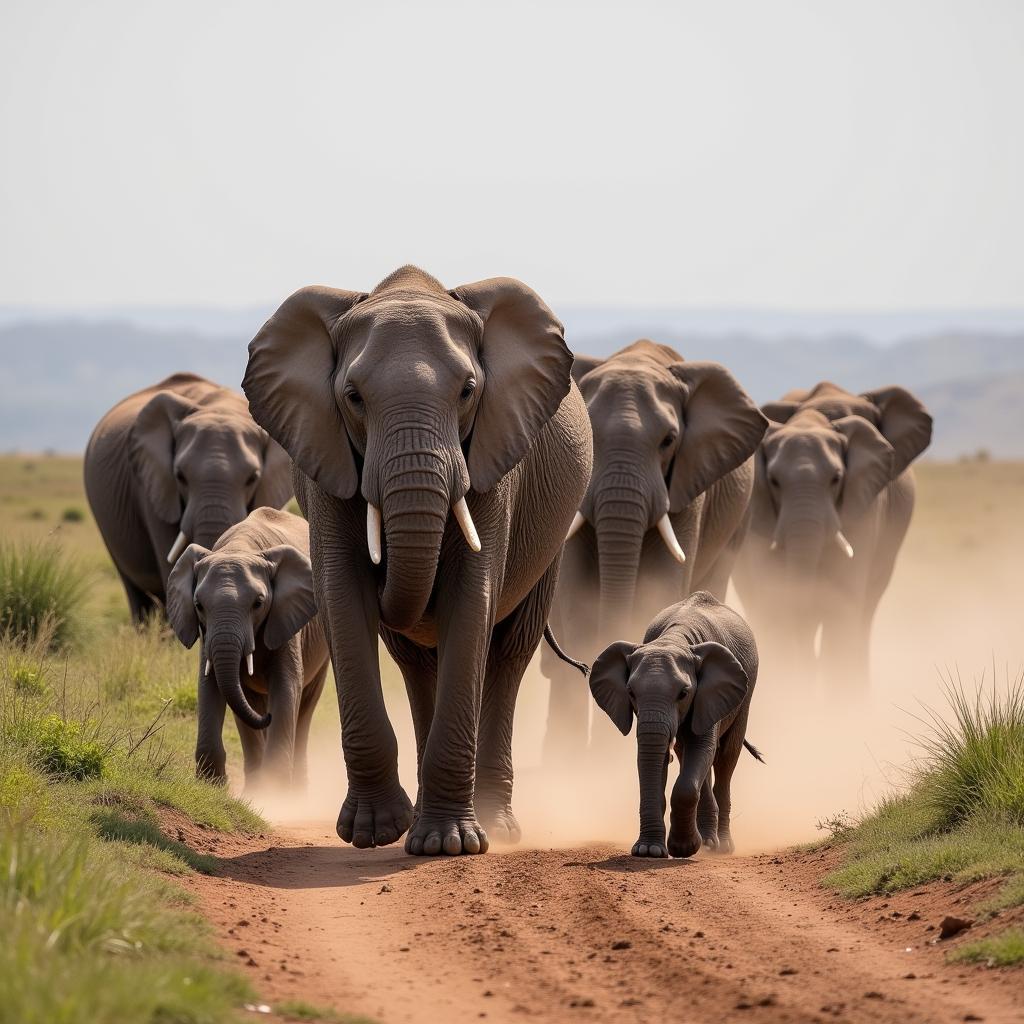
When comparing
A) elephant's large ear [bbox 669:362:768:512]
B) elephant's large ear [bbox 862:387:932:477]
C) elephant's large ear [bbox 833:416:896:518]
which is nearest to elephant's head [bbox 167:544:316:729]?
elephant's large ear [bbox 669:362:768:512]

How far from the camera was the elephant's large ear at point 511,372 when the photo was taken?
941 centimetres

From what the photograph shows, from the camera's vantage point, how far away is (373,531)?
883 cm

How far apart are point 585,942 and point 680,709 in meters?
2.72

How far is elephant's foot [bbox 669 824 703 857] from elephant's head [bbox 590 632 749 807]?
0.21 metres

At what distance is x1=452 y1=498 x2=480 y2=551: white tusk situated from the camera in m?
8.96

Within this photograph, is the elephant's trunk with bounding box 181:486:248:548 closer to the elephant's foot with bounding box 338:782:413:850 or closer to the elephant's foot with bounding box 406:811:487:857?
the elephant's foot with bounding box 338:782:413:850

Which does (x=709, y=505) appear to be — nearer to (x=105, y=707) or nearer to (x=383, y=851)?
(x=105, y=707)

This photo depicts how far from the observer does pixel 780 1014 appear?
20.0 ft

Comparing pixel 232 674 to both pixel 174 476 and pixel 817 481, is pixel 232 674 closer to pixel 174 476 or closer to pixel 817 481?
pixel 174 476

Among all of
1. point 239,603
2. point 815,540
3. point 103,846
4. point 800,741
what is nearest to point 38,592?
point 239,603

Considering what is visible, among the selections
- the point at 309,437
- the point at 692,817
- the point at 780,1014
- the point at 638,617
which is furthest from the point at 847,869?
the point at 638,617

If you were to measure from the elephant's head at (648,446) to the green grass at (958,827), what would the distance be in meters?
3.90

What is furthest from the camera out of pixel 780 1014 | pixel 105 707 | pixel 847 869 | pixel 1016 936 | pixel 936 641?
pixel 936 641

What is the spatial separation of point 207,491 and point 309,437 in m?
7.23
